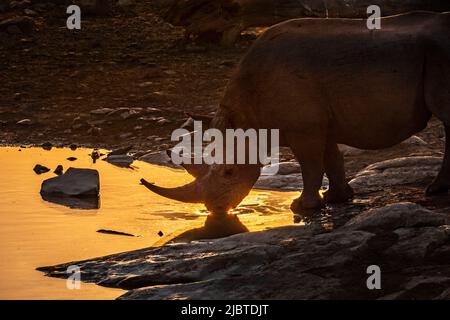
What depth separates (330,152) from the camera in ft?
29.6

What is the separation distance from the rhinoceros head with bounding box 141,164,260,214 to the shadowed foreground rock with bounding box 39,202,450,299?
4.61 feet

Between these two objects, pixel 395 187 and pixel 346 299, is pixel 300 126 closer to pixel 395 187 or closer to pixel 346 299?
pixel 395 187

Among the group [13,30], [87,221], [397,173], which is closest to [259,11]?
[13,30]

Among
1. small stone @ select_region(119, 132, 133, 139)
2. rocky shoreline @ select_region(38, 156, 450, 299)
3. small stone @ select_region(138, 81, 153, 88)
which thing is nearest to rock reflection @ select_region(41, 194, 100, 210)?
rocky shoreline @ select_region(38, 156, 450, 299)

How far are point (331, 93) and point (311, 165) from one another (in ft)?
2.06

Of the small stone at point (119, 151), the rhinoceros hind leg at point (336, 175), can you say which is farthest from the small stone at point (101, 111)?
the rhinoceros hind leg at point (336, 175)

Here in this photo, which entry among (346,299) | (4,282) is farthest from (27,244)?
(346,299)

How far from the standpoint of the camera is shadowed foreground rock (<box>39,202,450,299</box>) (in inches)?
243

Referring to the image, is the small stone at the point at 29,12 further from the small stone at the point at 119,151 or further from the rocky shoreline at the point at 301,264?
the rocky shoreline at the point at 301,264

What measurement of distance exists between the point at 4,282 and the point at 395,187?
400 cm

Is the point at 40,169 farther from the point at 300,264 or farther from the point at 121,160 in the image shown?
the point at 300,264

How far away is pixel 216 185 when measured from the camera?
8898 millimetres

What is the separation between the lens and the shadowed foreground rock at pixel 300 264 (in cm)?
617

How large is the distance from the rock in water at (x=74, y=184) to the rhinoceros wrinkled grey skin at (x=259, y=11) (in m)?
6.22
